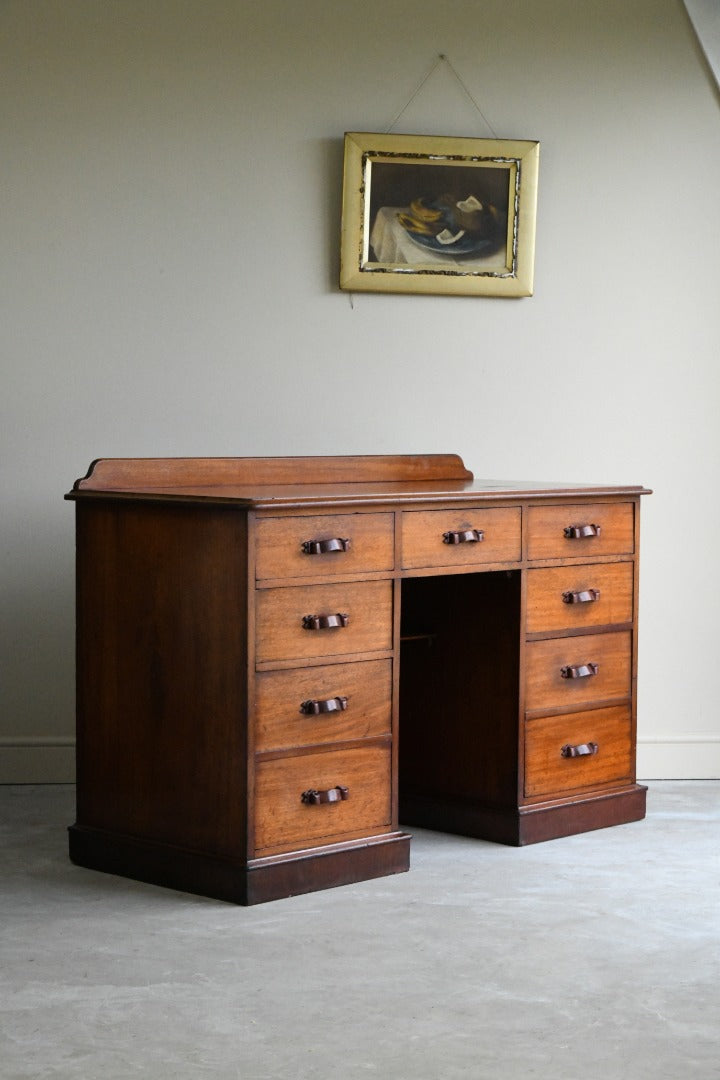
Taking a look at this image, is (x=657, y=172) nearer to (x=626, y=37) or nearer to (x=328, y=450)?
(x=626, y=37)

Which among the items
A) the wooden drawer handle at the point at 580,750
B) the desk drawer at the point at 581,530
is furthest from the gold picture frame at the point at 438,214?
the wooden drawer handle at the point at 580,750

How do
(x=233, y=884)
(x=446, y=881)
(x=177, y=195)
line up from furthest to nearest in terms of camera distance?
(x=177, y=195)
(x=446, y=881)
(x=233, y=884)

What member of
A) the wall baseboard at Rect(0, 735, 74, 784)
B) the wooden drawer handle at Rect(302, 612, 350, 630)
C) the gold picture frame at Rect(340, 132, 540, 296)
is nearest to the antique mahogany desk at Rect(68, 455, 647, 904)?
the wooden drawer handle at Rect(302, 612, 350, 630)

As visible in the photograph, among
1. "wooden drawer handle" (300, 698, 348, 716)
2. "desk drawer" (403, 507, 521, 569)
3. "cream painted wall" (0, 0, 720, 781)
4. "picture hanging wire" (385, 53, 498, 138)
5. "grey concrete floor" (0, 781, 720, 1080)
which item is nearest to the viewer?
"grey concrete floor" (0, 781, 720, 1080)

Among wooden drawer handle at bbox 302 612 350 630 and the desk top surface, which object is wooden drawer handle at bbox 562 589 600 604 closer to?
the desk top surface

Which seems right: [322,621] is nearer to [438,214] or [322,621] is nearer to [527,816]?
[527,816]

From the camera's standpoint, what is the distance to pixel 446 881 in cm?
350

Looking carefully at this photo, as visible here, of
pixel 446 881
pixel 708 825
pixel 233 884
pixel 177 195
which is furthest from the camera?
pixel 177 195

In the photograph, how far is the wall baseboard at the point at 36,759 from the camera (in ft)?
14.8

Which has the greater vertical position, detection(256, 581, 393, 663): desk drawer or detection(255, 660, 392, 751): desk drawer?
detection(256, 581, 393, 663): desk drawer

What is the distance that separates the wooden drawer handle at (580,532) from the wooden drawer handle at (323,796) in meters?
0.97

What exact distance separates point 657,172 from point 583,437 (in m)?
0.88

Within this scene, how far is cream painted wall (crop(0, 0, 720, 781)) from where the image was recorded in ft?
14.6

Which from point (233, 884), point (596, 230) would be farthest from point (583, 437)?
point (233, 884)
